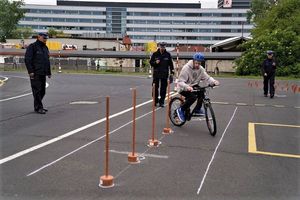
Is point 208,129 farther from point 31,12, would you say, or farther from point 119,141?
point 31,12

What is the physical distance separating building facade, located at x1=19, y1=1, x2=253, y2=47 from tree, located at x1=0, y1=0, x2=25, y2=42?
112ft

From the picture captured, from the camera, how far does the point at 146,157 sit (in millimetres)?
7066

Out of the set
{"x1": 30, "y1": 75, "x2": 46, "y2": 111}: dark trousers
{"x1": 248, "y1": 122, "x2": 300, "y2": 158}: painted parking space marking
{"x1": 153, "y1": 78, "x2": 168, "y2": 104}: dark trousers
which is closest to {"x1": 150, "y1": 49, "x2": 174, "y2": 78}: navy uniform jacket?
{"x1": 153, "y1": 78, "x2": 168, "y2": 104}: dark trousers

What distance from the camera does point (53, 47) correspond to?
73188mm

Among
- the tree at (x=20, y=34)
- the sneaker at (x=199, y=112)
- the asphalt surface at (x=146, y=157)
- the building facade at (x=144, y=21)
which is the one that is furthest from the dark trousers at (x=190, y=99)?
the building facade at (x=144, y=21)

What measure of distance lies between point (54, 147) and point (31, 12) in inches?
5929

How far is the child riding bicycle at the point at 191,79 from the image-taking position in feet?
31.8

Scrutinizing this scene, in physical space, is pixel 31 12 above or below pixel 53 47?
above

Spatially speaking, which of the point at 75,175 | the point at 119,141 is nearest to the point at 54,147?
the point at 119,141

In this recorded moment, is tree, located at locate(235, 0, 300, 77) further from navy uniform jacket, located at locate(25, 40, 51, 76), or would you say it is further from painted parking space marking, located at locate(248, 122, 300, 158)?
navy uniform jacket, located at locate(25, 40, 51, 76)

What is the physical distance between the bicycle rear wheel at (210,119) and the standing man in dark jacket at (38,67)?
4.63 metres

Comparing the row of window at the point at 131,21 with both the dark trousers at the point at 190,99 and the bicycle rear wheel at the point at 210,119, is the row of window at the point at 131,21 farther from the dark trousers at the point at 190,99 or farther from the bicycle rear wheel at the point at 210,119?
the bicycle rear wheel at the point at 210,119

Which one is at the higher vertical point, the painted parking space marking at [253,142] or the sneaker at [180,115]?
the sneaker at [180,115]

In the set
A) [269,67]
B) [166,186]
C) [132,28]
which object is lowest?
[166,186]
